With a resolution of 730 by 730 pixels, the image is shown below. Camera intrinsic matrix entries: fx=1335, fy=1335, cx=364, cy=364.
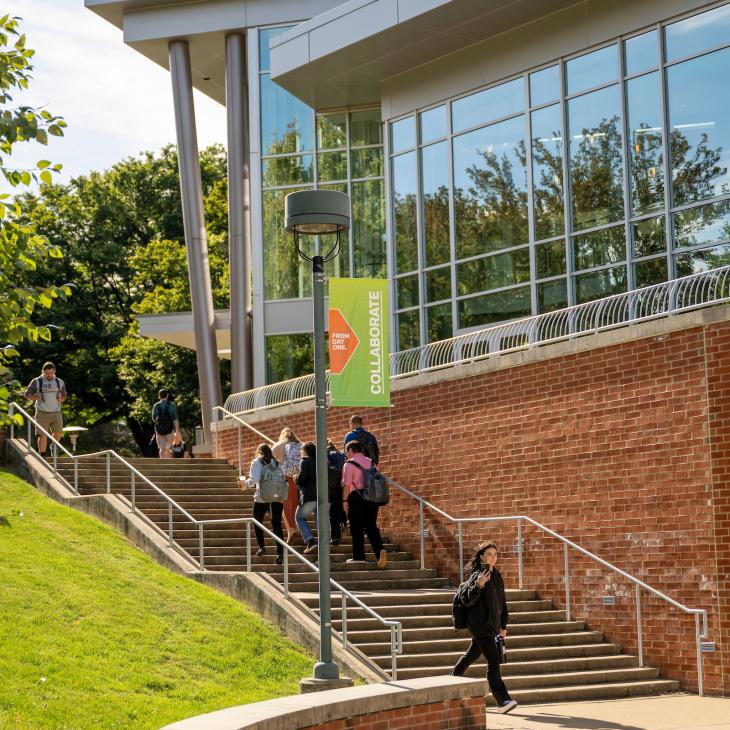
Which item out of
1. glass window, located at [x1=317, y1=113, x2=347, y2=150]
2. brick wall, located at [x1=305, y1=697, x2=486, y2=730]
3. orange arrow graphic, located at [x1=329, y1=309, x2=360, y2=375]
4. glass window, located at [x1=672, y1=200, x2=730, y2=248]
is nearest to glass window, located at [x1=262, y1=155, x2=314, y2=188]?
glass window, located at [x1=317, y1=113, x2=347, y2=150]

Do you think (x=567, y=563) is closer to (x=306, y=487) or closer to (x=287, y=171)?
(x=306, y=487)

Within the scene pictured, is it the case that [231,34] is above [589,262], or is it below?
above

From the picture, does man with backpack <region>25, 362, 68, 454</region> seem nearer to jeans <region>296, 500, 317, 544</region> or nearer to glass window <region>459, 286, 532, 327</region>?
jeans <region>296, 500, 317, 544</region>

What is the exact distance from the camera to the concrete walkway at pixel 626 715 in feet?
40.0

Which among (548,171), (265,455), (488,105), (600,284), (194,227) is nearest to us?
(265,455)

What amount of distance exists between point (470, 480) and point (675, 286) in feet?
13.8

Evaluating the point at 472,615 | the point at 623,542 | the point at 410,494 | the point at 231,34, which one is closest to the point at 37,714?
the point at 472,615

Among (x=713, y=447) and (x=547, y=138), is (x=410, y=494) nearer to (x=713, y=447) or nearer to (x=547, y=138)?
(x=713, y=447)

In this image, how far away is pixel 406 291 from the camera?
26797mm

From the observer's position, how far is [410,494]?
63.5 feet

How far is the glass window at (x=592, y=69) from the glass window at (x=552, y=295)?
10.9 feet

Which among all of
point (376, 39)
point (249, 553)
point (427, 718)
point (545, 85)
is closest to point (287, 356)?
point (376, 39)

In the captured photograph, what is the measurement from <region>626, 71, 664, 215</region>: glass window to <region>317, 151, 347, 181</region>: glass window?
385 inches

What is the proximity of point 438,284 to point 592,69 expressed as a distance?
17.4ft
